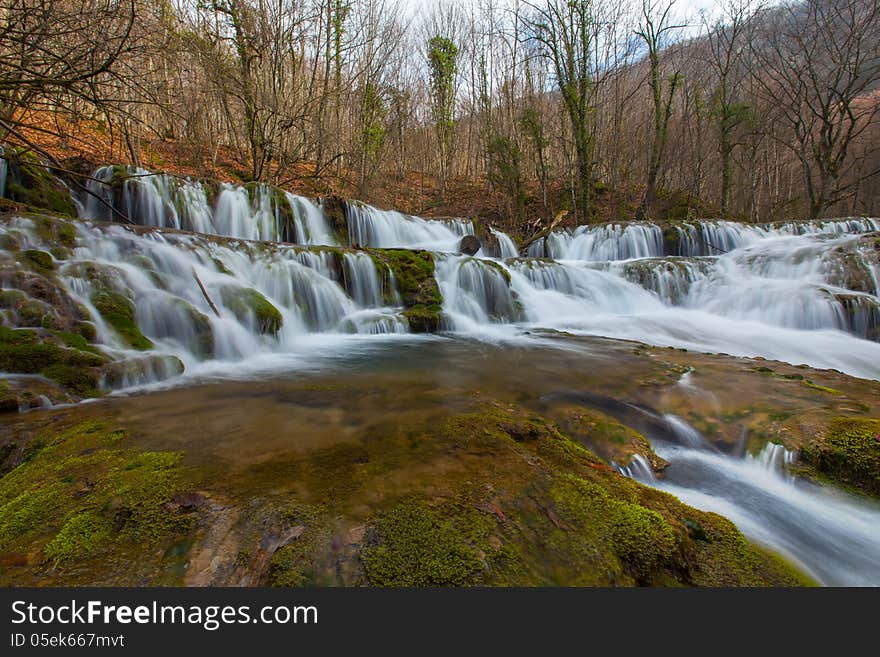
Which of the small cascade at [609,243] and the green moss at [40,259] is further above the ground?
the small cascade at [609,243]

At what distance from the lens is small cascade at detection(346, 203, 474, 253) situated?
11.4 m

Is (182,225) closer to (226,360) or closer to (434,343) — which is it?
(226,360)

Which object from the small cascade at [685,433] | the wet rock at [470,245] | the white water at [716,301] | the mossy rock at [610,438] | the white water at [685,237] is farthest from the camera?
the white water at [685,237]

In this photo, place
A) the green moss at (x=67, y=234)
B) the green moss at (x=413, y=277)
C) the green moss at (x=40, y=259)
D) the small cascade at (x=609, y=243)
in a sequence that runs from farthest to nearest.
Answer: the small cascade at (x=609, y=243) < the green moss at (x=413, y=277) < the green moss at (x=67, y=234) < the green moss at (x=40, y=259)

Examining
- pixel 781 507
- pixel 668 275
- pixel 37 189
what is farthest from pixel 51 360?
pixel 668 275

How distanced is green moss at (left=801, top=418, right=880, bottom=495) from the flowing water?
137mm

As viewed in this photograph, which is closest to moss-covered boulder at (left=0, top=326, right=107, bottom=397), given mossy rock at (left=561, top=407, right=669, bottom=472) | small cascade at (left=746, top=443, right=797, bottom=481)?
mossy rock at (left=561, top=407, right=669, bottom=472)

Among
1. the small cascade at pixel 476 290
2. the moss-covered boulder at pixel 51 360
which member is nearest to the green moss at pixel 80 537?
the moss-covered boulder at pixel 51 360

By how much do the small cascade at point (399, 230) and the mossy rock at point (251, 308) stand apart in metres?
5.90

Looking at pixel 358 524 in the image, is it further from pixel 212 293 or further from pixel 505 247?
pixel 505 247

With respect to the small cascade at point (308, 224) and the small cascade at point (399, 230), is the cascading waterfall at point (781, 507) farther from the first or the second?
the small cascade at point (399, 230)

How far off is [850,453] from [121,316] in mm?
6342

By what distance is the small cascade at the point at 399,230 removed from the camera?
11445 millimetres

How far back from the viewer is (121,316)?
13.5ft
